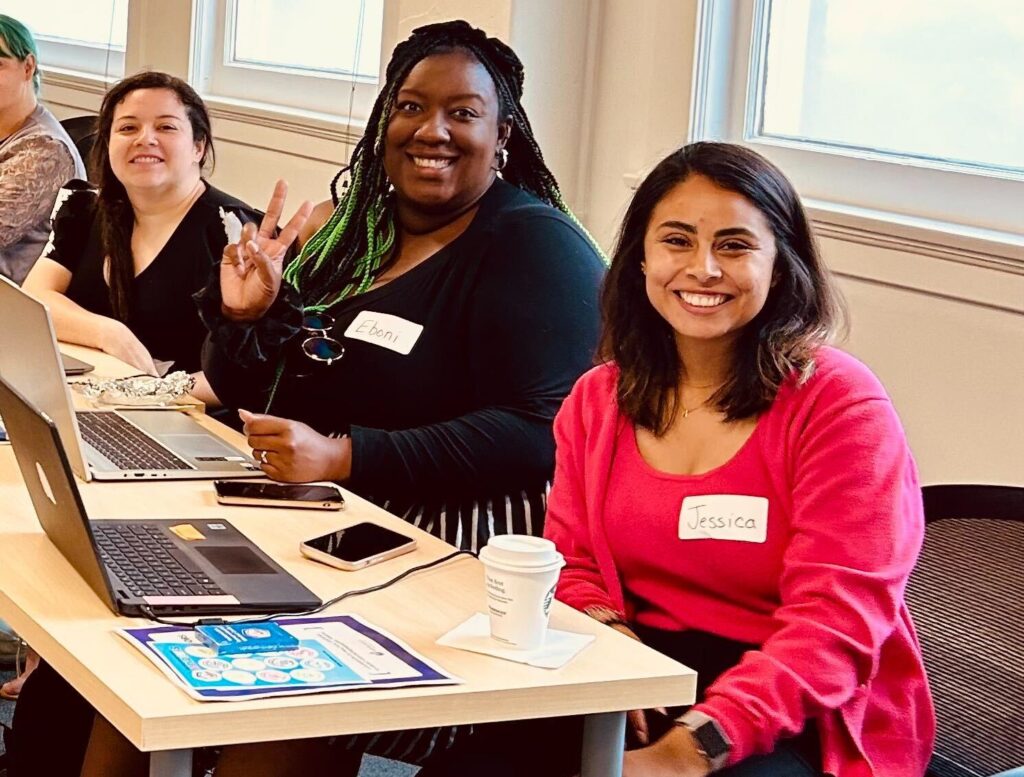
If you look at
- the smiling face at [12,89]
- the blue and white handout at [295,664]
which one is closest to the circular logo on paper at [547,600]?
the blue and white handout at [295,664]

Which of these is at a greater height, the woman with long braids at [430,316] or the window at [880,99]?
the window at [880,99]

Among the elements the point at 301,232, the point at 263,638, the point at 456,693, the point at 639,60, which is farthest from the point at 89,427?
the point at 639,60

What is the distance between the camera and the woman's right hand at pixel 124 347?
3092 mm

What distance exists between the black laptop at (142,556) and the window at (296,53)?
2.73 metres

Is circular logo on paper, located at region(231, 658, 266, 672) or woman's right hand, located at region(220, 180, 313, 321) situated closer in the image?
circular logo on paper, located at region(231, 658, 266, 672)

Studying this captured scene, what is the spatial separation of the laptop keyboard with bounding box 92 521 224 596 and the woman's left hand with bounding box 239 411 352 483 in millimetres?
289

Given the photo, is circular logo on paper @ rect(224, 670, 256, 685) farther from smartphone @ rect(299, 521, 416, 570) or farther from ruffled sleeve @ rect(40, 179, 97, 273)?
ruffled sleeve @ rect(40, 179, 97, 273)

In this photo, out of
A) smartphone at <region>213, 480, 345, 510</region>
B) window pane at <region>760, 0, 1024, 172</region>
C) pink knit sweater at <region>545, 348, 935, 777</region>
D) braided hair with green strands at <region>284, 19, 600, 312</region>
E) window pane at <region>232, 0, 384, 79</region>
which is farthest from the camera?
window pane at <region>232, 0, 384, 79</region>

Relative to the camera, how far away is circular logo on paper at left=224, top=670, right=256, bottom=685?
1.38m

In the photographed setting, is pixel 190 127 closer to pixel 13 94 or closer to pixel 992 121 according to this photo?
pixel 13 94

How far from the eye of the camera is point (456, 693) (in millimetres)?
1413

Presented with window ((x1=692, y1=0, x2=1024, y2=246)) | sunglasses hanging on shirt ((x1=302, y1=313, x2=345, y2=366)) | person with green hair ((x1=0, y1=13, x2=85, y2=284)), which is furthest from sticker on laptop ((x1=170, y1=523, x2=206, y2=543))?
person with green hair ((x1=0, y1=13, x2=85, y2=284))

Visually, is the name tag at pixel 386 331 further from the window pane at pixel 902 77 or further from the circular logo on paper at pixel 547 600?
the window pane at pixel 902 77

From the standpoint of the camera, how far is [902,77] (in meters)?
2.84
